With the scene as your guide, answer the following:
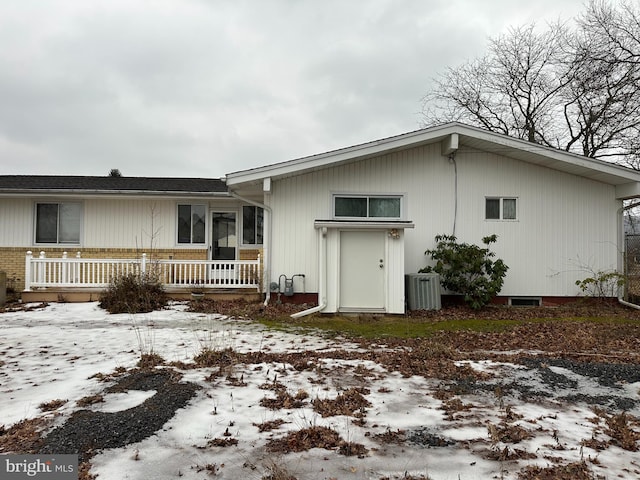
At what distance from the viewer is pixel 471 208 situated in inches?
393

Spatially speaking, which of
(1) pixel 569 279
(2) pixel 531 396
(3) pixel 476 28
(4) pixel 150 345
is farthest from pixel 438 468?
(3) pixel 476 28

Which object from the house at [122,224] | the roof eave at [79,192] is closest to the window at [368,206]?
the house at [122,224]

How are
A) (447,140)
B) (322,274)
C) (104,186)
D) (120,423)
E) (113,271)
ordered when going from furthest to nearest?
(104,186), (113,271), (447,140), (322,274), (120,423)

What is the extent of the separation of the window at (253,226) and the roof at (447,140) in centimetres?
324

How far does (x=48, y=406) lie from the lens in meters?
3.49

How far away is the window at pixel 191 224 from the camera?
1242cm

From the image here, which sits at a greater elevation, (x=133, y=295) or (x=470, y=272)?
(x=470, y=272)

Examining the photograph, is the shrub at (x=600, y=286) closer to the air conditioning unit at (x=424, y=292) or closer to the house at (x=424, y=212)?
the house at (x=424, y=212)

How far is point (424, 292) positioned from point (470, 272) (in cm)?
124

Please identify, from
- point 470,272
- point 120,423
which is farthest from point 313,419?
point 470,272

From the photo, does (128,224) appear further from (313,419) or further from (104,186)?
(313,419)

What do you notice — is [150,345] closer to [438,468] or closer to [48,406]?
[48,406]

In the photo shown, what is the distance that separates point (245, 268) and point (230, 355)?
5503mm

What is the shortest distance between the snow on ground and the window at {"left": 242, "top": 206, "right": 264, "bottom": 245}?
6.99 meters
